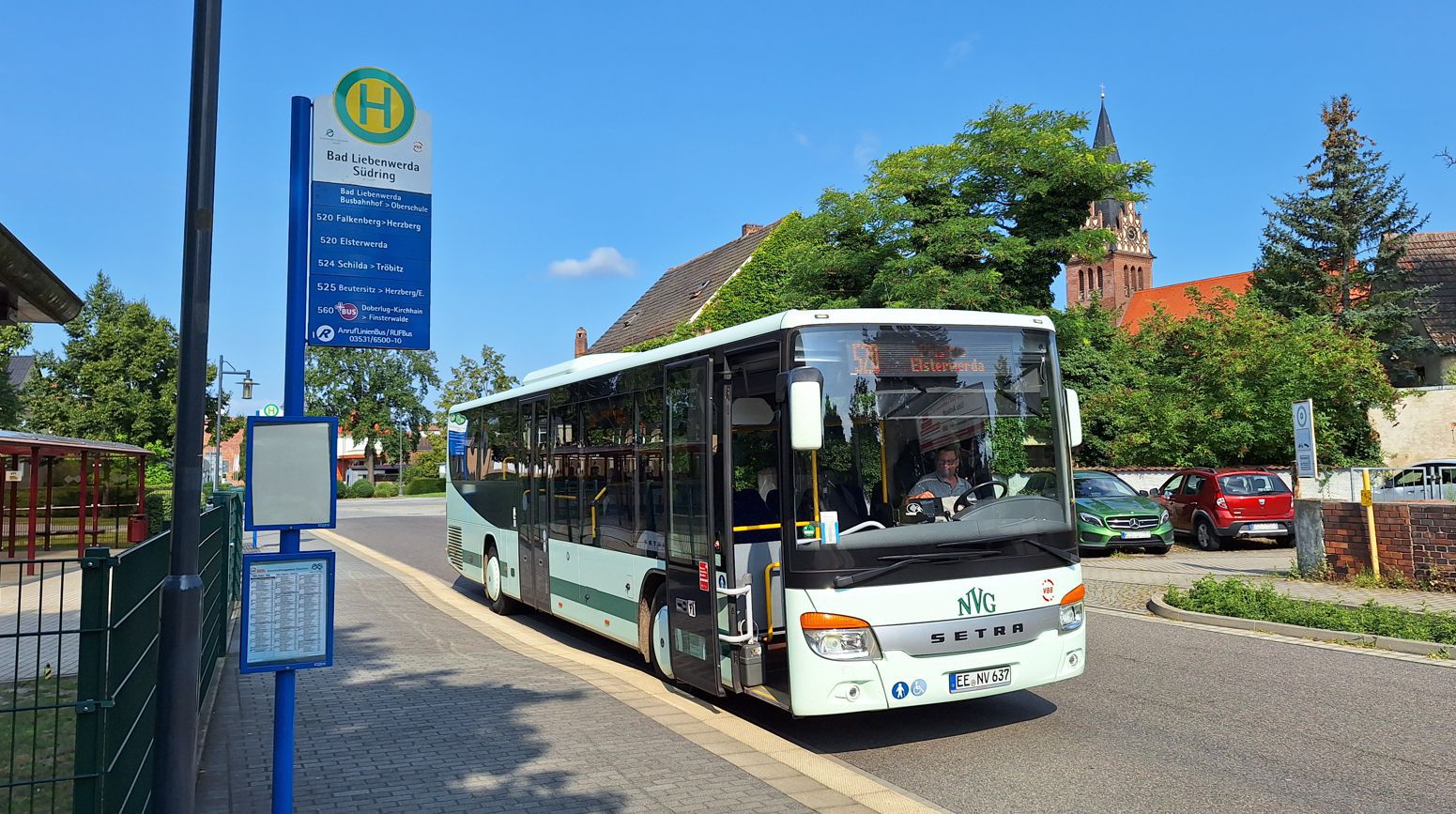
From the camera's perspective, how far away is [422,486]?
73.1 meters

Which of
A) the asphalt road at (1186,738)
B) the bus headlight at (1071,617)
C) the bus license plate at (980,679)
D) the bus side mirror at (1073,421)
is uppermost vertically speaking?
the bus side mirror at (1073,421)

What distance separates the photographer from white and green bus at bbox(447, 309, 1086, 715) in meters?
6.36

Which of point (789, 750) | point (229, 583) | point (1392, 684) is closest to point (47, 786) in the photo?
point (789, 750)

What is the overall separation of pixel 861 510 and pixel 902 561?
1.40 feet

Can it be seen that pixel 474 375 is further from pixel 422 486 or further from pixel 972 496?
pixel 972 496

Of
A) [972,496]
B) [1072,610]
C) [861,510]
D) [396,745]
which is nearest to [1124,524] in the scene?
[1072,610]

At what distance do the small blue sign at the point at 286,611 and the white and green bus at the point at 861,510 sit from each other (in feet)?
9.04

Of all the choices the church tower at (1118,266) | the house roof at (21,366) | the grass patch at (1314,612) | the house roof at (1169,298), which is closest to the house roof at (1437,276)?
the house roof at (1169,298)

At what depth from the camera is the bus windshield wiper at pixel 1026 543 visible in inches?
262

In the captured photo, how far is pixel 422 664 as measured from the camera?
9.23 m

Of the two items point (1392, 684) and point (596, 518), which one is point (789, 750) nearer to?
point (596, 518)

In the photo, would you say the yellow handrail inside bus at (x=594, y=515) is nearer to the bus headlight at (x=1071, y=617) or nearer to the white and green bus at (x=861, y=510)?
the white and green bus at (x=861, y=510)

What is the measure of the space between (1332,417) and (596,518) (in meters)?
27.1

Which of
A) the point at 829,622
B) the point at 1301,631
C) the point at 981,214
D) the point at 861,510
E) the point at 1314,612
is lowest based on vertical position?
the point at 1301,631
